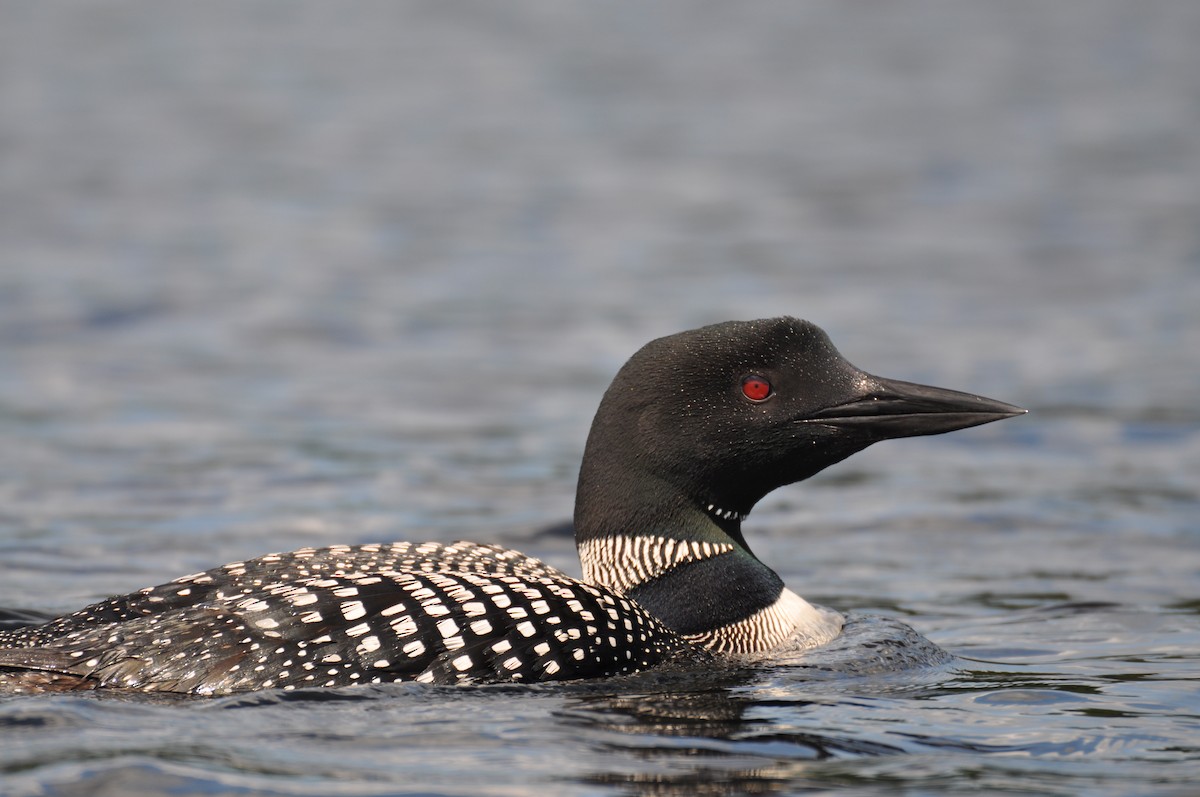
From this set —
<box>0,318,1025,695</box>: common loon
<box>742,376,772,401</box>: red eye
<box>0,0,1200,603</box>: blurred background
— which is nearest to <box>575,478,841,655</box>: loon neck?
<box>0,318,1025,695</box>: common loon

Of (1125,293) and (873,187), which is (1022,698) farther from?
(873,187)

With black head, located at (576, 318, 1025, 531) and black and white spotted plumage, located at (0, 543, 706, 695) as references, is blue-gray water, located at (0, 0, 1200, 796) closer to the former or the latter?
black and white spotted plumage, located at (0, 543, 706, 695)

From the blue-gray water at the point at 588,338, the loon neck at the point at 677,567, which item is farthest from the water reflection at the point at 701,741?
the loon neck at the point at 677,567

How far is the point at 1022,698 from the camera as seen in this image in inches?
192

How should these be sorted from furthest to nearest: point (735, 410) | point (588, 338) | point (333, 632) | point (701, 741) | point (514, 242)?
point (514, 242), point (588, 338), point (735, 410), point (333, 632), point (701, 741)

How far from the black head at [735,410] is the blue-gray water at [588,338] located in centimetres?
67

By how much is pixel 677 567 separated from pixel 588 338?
5327 mm

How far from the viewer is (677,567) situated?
17.4 ft

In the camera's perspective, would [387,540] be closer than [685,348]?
No

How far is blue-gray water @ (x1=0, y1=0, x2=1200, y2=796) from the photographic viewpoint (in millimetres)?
4320

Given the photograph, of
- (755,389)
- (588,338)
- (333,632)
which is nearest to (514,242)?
(588,338)

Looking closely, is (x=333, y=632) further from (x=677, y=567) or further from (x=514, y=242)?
(x=514, y=242)

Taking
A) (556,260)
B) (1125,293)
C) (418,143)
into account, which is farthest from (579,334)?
(418,143)

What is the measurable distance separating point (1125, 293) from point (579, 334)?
3364 millimetres
